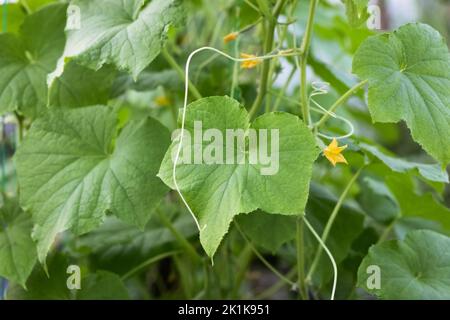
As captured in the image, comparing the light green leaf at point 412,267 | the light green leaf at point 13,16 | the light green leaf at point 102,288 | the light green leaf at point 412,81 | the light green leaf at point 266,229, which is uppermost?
the light green leaf at point 13,16

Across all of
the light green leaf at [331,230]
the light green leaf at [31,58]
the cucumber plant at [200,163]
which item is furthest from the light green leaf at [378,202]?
the light green leaf at [31,58]

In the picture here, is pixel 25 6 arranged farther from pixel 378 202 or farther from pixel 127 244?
pixel 378 202

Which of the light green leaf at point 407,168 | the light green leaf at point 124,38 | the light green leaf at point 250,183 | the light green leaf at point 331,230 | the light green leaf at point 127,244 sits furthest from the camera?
the light green leaf at point 127,244

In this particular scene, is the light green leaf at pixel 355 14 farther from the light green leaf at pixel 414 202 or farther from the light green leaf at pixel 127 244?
the light green leaf at pixel 127 244

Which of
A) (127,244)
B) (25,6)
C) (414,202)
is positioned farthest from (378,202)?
(25,6)

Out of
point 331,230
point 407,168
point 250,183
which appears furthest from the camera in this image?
point 331,230

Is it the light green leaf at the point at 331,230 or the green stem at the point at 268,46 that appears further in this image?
the light green leaf at the point at 331,230
